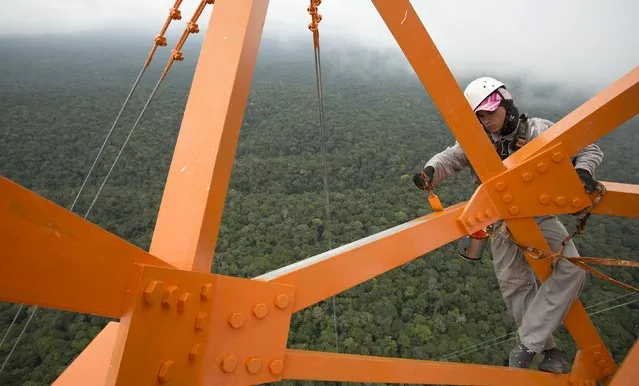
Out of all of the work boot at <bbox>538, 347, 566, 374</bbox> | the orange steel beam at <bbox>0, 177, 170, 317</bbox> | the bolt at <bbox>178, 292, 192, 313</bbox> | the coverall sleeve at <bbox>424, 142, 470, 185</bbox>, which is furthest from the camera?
the coverall sleeve at <bbox>424, 142, 470, 185</bbox>

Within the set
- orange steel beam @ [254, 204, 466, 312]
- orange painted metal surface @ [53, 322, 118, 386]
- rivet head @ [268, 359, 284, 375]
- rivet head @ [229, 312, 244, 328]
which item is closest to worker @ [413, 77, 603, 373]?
orange steel beam @ [254, 204, 466, 312]

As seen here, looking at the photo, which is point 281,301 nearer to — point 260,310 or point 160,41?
point 260,310

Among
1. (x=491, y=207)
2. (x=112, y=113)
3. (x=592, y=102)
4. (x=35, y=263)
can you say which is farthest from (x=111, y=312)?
(x=112, y=113)

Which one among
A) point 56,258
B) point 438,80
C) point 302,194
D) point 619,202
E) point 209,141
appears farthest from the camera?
point 302,194

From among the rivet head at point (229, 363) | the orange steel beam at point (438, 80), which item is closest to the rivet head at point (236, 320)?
the rivet head at point (229, 363)

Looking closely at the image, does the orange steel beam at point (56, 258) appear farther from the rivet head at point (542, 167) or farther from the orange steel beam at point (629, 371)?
the orange steel beam at point (629, 371)

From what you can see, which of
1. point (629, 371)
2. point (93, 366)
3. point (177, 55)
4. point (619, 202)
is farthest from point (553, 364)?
point (177, 55)

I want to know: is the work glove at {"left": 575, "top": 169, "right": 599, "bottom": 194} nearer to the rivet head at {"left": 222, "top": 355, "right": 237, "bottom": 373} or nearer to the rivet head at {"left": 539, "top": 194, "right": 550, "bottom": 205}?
the rivet head at {"left": 539, "top": 194, "right": 550, "bottom": 205}
